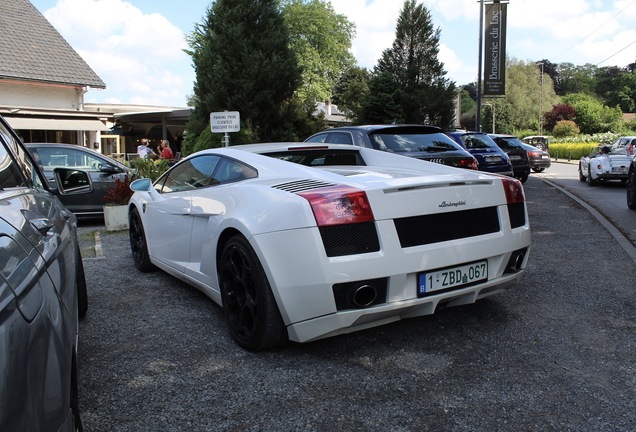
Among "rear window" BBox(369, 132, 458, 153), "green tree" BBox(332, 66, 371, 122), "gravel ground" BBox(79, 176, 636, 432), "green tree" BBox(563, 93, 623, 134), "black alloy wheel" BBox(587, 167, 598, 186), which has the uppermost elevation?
"green tree" BBox(332, 66, 371, 122)

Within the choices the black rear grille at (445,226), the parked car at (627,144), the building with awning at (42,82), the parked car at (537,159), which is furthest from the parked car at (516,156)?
the building with awning at (42,82)

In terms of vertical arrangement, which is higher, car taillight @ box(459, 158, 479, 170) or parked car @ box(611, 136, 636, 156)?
parked car @ box(611, 136, 636, 156)

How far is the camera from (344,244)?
3.04m

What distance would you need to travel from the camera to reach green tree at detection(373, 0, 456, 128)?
74.7ft

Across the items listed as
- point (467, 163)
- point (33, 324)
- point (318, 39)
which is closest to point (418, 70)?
point (467, 163)

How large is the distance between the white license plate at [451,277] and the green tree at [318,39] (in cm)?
4418

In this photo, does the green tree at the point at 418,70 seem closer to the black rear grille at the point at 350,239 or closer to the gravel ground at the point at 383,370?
the gravel ground at the point at 383,370

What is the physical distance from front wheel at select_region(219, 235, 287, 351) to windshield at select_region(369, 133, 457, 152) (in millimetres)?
4650

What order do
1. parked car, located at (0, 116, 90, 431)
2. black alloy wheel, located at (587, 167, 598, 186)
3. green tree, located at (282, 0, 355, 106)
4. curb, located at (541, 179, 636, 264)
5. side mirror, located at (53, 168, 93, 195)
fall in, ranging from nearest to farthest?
1. parked car, located at (0, 116, 90, 431)
2. side mirror, located at (53, 168, 93, 195)
3. curb, located at (541, 179, 636, 264)
4. black alloy wheel, located at (587, 167, 598, 186)
5. green tree, located at (282, 0, 355, 106)

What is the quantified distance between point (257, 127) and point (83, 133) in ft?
29.8

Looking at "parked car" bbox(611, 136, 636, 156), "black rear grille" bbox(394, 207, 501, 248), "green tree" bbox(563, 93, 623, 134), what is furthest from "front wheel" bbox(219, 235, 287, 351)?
"green tree" bbox(563, 93, 623, 134)

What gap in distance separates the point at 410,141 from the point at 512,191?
4.54 meters

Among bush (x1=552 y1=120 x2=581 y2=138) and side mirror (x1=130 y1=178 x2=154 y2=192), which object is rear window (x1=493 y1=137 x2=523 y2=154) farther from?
bush (x1=552 y1=120 x2=581 y2=138)

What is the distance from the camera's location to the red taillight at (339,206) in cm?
303
